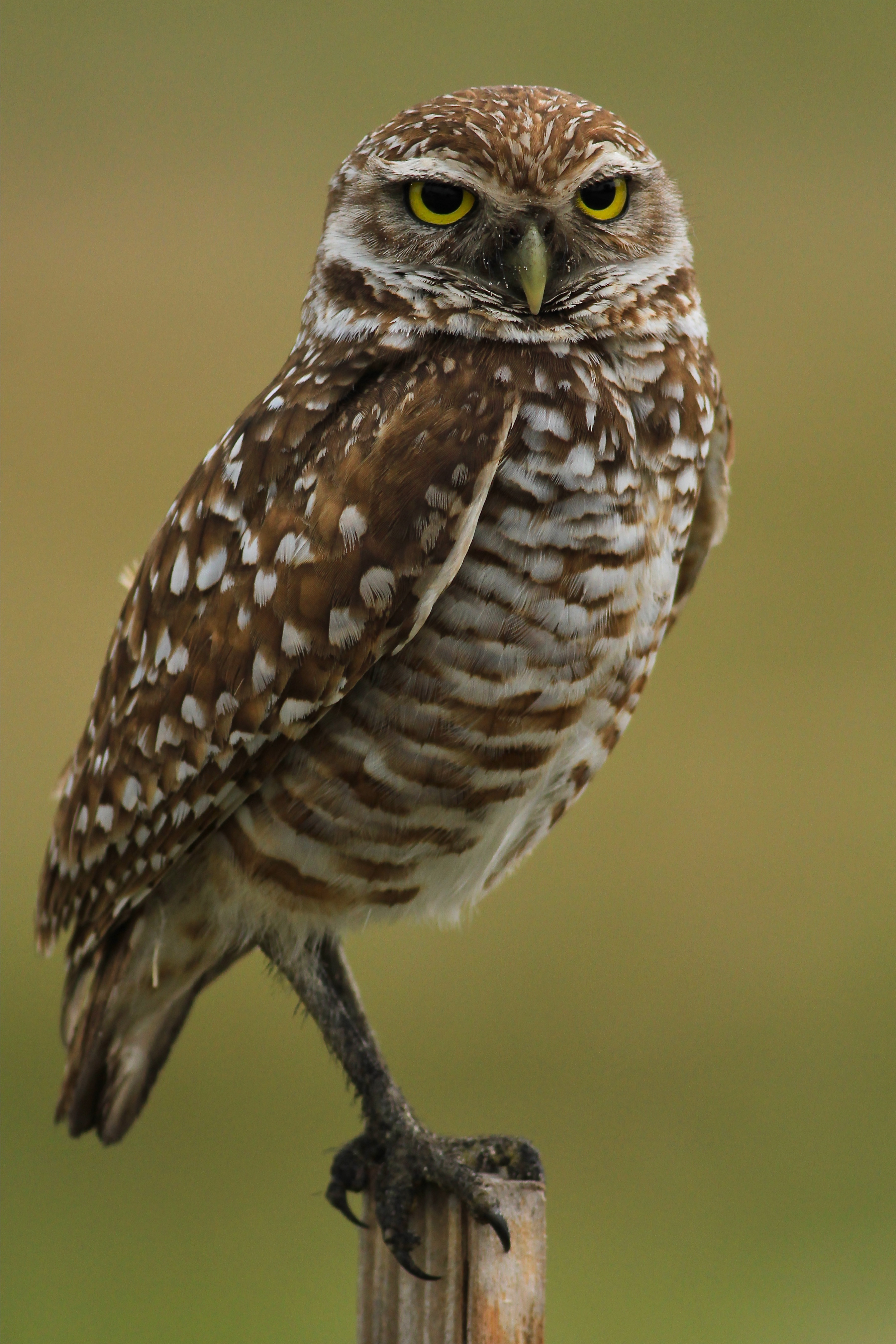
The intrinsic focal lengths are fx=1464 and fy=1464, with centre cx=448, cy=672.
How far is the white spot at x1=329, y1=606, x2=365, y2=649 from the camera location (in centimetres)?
193

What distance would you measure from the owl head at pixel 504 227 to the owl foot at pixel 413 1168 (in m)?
1.21

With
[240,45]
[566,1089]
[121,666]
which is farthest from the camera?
[240,45]

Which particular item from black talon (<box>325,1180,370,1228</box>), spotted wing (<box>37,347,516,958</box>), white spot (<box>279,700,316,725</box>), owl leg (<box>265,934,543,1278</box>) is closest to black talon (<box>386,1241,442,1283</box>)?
owl leg (<box>265,934,543,1278</box>)

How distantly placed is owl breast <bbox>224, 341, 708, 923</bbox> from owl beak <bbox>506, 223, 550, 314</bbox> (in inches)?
3.4

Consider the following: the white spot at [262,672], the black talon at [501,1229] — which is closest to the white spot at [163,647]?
the white spot at [262,672]

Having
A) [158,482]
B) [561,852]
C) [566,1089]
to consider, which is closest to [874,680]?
[561,852]

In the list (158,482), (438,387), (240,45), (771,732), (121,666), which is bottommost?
(121,666)

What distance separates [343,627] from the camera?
6.35 ft

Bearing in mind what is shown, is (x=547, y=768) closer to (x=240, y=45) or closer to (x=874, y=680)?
(x=874, y=680)

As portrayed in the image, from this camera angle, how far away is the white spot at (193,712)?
212cm

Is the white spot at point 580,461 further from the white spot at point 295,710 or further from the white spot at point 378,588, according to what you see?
the white spot at point 295,710

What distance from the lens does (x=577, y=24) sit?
8430mm

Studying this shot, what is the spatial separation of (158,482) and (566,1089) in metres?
3.27

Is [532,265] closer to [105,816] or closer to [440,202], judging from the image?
[440,202]
